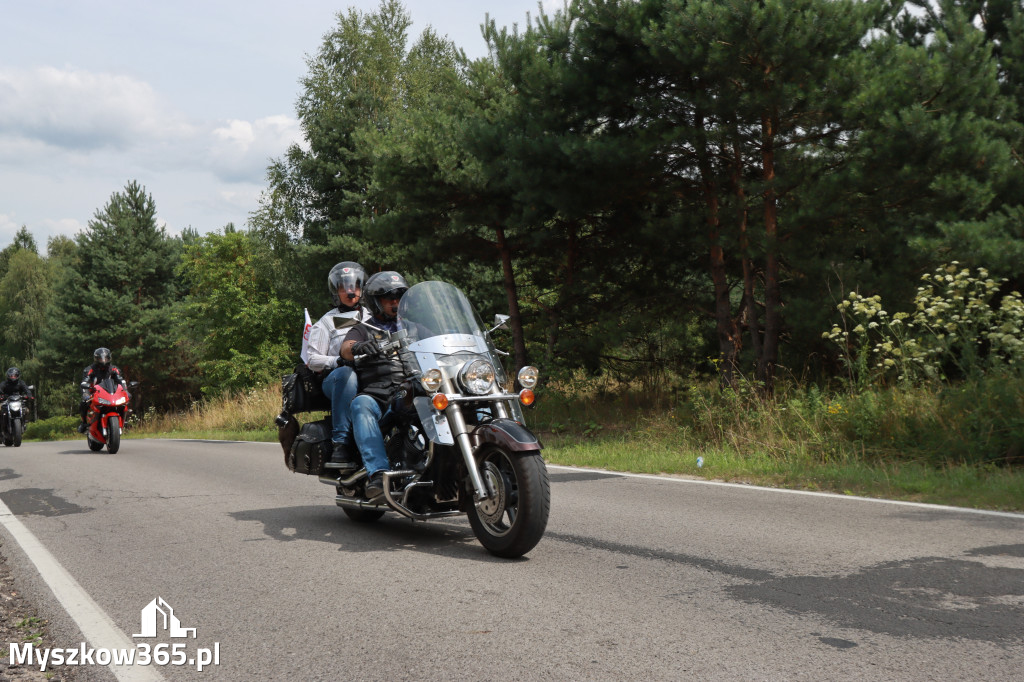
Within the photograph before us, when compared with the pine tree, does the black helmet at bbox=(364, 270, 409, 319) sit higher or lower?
lower

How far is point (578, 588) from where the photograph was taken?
15.5ft

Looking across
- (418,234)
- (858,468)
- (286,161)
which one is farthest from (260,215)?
(858,468)

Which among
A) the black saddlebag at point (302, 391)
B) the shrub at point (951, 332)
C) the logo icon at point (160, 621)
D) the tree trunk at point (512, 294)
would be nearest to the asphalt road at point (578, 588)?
the logo icon at point (160, 621)

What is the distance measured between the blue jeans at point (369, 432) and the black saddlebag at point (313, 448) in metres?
0.49

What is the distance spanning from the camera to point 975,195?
36.8 feet

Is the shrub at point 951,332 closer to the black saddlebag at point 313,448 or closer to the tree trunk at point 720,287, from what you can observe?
the tree trunk at point 720,287

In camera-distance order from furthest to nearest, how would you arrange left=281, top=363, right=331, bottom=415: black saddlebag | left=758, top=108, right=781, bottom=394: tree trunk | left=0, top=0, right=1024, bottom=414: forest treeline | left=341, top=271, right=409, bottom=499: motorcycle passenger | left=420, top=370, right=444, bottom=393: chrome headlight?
left=758, top=108, right=781, bottom=394: tree trunk → left=0, top=0, right=1024, bottom=414: forest treeline → left=281, top=363, right=331, bottom=415: black saddlebag → left=341, top=271, right=409, bottom=499: motorcycle passenger → left=420, top=370, right=444, bottom=393: chrome headlight

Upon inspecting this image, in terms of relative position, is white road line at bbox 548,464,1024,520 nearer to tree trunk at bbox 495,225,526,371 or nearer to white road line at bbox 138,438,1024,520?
white road line at bbox 138,438,1024,520

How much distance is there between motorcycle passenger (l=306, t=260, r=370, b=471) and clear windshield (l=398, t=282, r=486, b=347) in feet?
1.81

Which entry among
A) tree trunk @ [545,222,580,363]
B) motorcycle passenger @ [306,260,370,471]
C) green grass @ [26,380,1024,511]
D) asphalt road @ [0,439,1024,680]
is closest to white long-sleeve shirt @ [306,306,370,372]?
motorcycle passenger @ [306,260,370,471]

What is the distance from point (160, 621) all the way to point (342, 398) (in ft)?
7.89

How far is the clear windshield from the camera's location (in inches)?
235

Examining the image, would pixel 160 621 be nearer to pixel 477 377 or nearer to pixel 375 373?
pixel 477 377

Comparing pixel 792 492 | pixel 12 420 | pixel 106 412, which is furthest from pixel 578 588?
pixel 12 420
